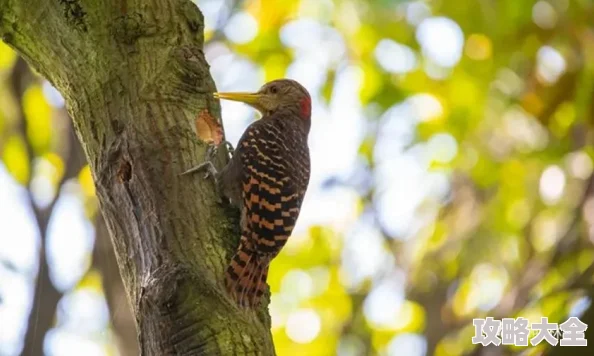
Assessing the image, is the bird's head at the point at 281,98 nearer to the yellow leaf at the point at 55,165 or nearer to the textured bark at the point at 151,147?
the yellow leaf at the point at 55,165

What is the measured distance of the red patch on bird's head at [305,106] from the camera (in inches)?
169

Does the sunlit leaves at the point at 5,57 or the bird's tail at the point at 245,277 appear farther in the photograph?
the sunlit leaves at the point at 5,57

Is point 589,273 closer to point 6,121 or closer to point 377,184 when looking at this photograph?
point 6,121

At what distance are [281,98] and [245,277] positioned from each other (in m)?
1.89

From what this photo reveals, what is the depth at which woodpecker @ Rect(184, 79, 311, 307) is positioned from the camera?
104 inches

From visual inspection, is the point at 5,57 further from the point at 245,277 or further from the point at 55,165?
the point at 245,277

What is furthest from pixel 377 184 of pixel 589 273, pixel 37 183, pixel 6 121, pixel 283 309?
pixel 589 273

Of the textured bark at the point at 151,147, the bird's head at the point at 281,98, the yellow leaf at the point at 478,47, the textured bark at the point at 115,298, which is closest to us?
the textured bark at the point at 151,147

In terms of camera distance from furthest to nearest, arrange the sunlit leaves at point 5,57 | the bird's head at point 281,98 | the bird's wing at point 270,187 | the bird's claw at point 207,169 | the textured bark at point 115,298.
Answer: the sunlit leaves at point 5,57
the bird's head at point 281,98
the textured bark at point 115,298
the bird's wing at point 270,187
the bird's claw at point 207,169

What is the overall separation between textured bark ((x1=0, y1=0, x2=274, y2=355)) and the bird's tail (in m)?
0.03

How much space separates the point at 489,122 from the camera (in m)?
6.75

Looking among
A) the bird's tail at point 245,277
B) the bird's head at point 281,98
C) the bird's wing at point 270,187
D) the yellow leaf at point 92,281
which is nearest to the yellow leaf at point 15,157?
the yellow leaf at point 92,281

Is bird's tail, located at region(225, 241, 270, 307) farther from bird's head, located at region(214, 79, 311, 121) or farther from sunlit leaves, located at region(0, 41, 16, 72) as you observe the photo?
sunlit leaves, located at region(0, 41, 16, 72)

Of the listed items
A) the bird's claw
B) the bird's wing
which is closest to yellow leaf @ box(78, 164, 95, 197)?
the bird's wing
